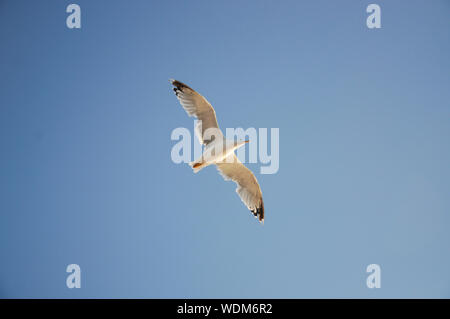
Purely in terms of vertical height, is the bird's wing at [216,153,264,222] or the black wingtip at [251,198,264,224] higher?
the bird's wing at [216,153,264,222]

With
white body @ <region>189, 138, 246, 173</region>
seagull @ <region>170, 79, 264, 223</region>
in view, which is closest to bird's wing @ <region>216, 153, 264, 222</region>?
seagull @ <region>170, 79, 264, 223</region>

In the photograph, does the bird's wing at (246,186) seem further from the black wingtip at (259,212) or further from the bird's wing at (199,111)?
the bird's wing at (199,111)

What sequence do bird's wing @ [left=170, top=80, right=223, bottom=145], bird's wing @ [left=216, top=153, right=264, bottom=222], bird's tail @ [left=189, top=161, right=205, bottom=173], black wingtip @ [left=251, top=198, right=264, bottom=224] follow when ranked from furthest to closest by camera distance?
black wingtip @ [left=251, top=198, right=264, bottom=224], bird's wing @ [left=216, top=153, right=264, bottom=222], bird's wing @ [left=170, top=80, right=223, bottom=145], bird's tail @ [left=189, top=161, right=205, bottom=173]

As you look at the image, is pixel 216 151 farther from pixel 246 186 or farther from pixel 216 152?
pixel 246 186

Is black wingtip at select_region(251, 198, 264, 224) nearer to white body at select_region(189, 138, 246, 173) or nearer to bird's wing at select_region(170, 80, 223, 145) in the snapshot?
white body at select_region(189, 138, 246, 173)

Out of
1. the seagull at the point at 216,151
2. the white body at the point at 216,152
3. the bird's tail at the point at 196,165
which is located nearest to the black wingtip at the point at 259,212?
the seagull at the point at 216,151

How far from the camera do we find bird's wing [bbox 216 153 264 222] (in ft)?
15.7

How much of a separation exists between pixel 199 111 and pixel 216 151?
2.11 feet

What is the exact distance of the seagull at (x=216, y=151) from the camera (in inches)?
174
